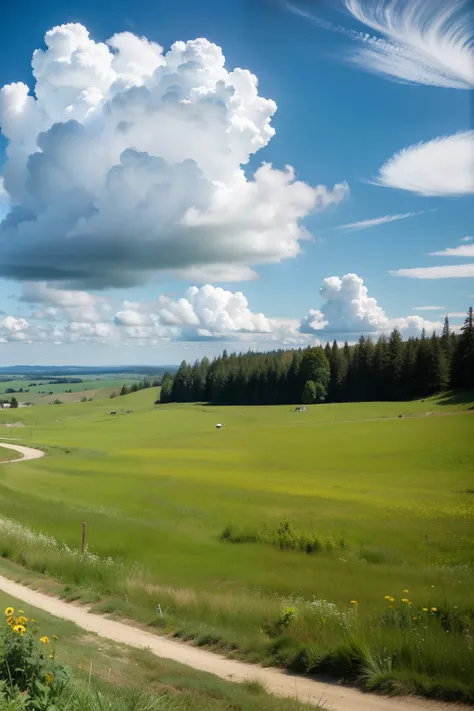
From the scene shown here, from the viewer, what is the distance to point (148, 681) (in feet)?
39.5

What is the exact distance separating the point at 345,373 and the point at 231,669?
11486 centimetres

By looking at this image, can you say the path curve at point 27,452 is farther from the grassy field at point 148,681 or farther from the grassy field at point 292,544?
the grassy field at point 148,681

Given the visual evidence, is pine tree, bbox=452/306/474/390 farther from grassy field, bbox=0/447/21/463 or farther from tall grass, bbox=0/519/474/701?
tall grass, bbox=0/519/474/701

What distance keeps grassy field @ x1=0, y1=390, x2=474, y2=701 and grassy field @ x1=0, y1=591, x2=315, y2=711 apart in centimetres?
259

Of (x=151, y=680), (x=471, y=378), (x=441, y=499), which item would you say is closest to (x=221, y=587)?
(x=151, y=680)

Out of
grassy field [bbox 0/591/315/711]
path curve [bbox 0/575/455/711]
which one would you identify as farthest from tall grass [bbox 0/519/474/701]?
grassy field [bbox 0/591/315/711]

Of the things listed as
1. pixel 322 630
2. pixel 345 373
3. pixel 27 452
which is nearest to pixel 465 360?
pixel 345 373

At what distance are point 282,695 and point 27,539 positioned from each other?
68.1ft

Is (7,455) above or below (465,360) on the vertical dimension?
below

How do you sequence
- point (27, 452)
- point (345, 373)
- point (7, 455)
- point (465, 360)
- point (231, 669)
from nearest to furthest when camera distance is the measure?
point (231, 669)
point (7, 455)
point (27, 452)
point (465, 360)
point (345, 373)

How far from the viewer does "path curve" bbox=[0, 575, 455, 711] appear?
1159 centimetres

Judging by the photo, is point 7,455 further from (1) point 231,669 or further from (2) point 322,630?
(2) point 322,630

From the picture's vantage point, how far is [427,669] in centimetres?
1258

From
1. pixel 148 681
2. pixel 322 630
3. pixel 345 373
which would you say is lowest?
pixel 322 630
